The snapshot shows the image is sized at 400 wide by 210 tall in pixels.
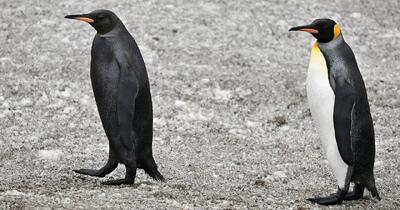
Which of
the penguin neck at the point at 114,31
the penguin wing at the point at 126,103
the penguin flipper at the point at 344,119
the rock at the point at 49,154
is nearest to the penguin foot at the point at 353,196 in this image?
the penguin flipper at the point at 344,119

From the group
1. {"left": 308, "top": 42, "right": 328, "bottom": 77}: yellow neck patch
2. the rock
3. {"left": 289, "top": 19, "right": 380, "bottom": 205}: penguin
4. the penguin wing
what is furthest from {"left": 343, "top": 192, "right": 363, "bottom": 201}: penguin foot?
the rock

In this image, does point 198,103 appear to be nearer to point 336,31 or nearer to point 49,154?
point 49,154

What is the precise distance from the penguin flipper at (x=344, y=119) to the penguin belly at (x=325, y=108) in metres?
0.08

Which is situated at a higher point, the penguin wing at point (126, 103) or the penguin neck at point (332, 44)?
the penguin neck at point (332, 44)

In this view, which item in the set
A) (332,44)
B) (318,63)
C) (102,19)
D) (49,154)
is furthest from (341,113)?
(49,154)

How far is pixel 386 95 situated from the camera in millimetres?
8430

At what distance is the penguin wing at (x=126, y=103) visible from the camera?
529 cm

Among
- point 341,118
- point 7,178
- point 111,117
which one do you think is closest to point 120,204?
point 111,117

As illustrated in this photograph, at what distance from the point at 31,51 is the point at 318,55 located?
4.32 metres

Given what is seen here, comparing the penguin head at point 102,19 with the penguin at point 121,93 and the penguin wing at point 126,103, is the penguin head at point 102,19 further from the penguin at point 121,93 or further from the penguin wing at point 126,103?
the penguin wing at point 126,103

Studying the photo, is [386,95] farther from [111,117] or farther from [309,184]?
[111,117]

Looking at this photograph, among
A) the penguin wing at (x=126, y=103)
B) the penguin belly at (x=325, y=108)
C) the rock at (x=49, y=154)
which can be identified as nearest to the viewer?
A: the penguin wing at (x=126, y=103)

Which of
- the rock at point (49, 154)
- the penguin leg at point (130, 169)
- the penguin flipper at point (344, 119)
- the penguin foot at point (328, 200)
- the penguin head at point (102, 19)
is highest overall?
the penguin head at point (102, 19)

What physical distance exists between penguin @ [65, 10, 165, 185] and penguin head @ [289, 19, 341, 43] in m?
1.19
